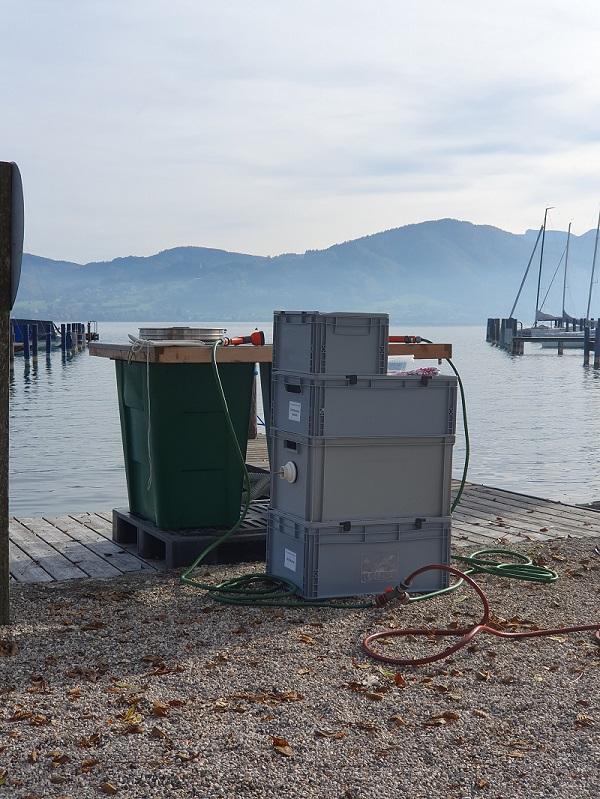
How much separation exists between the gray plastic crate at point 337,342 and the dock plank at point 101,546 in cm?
170

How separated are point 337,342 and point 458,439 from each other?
16.7m

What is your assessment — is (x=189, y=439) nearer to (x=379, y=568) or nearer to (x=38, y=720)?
(x=379, y=568)

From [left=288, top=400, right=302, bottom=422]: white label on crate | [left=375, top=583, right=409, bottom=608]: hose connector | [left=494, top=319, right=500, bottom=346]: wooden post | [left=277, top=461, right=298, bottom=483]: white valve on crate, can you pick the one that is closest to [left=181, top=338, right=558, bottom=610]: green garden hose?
[left=375, top=583, right=409, bottom=608]: hose connector

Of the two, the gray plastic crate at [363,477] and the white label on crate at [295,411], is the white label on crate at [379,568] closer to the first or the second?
the gray plastic crate at [363,477]

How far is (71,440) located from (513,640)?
1861 centimetres

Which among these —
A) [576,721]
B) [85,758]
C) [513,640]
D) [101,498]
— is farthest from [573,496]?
[85,758]

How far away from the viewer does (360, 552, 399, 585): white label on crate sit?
5738 mm

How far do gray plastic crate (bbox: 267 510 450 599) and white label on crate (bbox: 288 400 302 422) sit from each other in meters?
0.53

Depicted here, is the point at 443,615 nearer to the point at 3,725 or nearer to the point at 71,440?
the point at 3,725

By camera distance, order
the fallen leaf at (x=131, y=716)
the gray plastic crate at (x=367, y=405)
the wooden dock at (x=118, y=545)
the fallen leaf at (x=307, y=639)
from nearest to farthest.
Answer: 1. the fallen leaf at (x=131, y=716)
2. the fallen leaf at (x=307, y=639)
3. the gray plastic crate at (x=367, y=405)
4. the wooden dock at (x=118, y=545)

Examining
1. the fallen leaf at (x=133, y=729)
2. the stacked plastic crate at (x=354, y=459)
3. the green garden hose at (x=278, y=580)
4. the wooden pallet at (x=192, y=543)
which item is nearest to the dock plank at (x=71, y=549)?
the wooden pallet at (x=192, y=543)

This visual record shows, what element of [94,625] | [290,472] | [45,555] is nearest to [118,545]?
[45,555]

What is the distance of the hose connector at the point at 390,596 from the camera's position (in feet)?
18.2

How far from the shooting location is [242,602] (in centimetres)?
555
